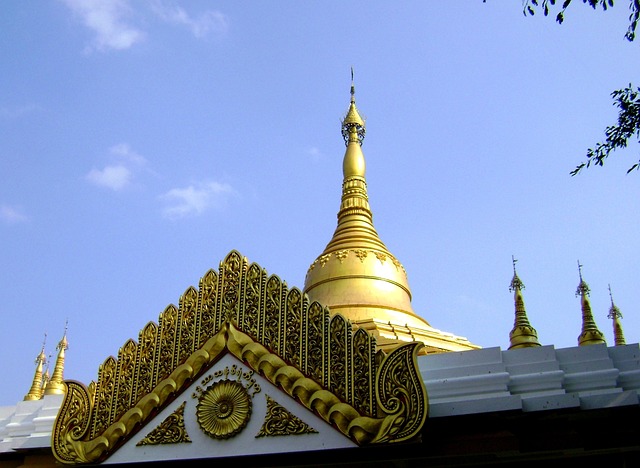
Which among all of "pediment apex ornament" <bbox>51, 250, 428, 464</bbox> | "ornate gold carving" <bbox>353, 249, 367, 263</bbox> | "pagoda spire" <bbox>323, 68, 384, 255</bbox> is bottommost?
"pediment apex ornament" <bbox>51, 250, 428, 464</bbox>

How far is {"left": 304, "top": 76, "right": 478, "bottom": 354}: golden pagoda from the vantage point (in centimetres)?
1441

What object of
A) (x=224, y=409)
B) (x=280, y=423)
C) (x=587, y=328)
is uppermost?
(x=587, y=328)

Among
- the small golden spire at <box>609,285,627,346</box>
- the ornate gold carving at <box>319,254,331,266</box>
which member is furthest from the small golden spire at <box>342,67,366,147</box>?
the small golden spire at <box>609,285,627,346</box>

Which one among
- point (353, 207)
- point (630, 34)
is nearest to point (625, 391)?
point (630, 34)

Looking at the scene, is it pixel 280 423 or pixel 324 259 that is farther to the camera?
pixel 324 259

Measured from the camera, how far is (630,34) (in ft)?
18.5

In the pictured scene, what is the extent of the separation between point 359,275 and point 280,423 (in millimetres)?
6843

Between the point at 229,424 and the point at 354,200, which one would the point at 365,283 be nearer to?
the point at 354,200

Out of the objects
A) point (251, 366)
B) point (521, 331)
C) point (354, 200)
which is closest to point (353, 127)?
point (354, 200)

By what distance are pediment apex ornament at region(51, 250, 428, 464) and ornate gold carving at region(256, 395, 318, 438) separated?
0.68ft

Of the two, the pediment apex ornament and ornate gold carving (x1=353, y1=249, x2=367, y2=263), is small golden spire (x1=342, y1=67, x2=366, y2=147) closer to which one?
ornate gold carving (x1=353, y1=249, x2=367, y2=263)

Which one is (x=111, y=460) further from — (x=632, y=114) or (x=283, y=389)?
(x=632, y=114)

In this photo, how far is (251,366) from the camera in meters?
9.72

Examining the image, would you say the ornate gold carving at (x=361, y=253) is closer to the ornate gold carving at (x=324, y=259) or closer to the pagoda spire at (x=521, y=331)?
the ornate gold carving at (x=324, y=259)
